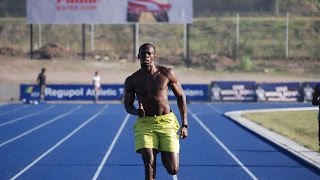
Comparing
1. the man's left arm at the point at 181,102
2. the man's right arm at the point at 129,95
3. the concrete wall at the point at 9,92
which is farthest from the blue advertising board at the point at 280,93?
the man's right arm at the point at 129,95

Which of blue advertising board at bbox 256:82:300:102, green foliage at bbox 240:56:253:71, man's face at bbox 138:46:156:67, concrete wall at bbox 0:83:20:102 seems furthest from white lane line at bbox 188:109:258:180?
green foliage at bbox 240:56:253:71

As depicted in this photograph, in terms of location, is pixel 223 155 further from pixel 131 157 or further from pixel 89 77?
pixel 89 77

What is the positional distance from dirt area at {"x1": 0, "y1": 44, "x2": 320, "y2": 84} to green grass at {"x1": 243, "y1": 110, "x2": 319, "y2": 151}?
20.4 m

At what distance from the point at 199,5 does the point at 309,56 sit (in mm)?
29225

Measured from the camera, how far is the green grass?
54.5 ft

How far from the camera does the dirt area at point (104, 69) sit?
1890 inches

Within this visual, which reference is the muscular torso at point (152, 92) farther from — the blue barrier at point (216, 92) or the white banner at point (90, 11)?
the white banner at point (90, 11)

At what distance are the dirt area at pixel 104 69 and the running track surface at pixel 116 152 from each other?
22847mm

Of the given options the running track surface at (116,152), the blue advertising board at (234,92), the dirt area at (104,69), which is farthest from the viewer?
the dirt area at (104,69)

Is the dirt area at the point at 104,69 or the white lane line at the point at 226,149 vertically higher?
the dirt area at the point at 104,69

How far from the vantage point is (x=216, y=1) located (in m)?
87.8

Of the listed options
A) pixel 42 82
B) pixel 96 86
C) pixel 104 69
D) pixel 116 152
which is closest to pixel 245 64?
pixel 104 69

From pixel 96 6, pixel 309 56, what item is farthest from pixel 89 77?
pixel 309 56

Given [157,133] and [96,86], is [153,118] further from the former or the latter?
[96,86]
